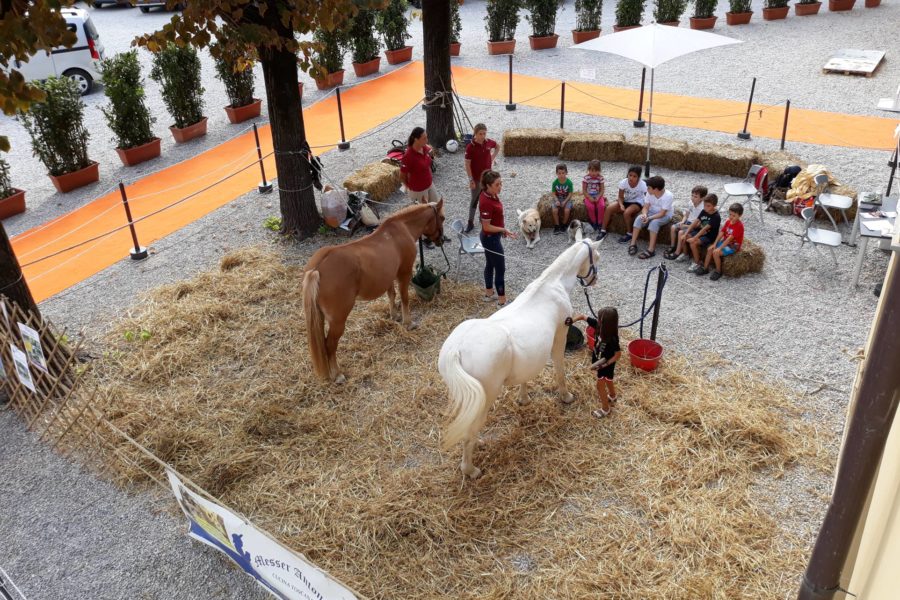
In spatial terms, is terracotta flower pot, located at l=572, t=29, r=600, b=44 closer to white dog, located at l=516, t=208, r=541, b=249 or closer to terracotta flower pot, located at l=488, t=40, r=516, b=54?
terracotta flower pot, located at l=488, t=40, r=516, b=54

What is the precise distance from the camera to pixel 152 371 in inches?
289

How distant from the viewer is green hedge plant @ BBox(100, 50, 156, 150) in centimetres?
1305

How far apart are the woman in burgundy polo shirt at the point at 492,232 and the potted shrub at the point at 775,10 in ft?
57.0

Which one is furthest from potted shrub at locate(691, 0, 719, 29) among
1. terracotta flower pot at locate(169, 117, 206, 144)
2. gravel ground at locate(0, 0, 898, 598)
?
terracotta flower pot at locate(169, 117, 206, 144)

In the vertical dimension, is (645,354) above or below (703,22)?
below

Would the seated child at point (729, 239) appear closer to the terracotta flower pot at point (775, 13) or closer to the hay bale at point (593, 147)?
the hay bale at point (593, 147)

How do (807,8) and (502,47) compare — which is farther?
(807,8)

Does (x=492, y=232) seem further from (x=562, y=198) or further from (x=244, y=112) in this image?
(x=244, y=112)

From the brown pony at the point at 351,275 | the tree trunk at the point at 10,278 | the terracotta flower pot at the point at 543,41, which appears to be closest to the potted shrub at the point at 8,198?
Answer: the tree trunk at the point at 10,278

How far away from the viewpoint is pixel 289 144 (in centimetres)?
978

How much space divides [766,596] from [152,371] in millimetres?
6281

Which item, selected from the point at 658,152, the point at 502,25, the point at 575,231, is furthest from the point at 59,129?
the point at 502,25

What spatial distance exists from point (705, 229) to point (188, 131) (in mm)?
11290

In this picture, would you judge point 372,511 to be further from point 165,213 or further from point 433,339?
point 165,213
